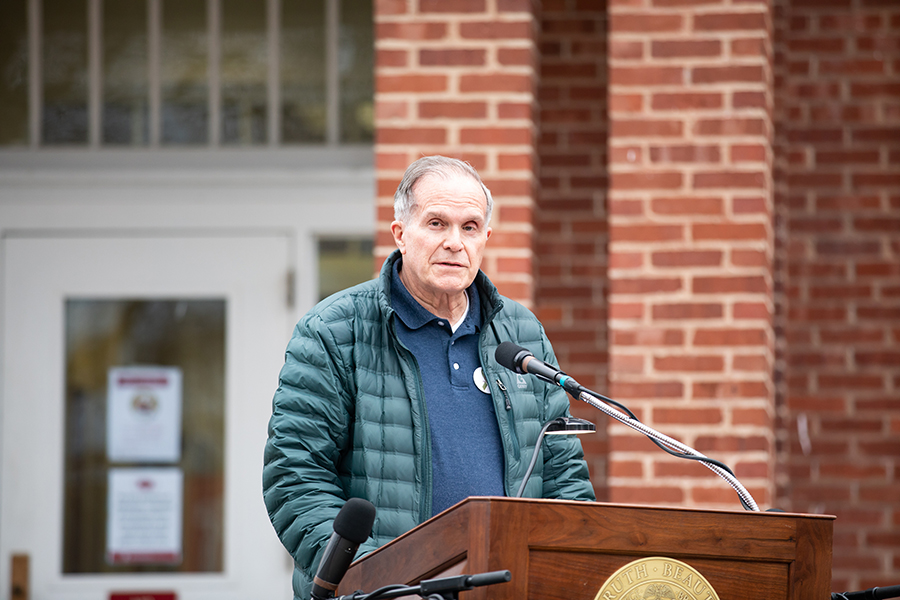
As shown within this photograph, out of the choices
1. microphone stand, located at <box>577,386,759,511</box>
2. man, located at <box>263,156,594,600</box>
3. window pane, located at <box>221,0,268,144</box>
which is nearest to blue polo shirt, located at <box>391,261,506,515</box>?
man, located at <box>263,156,594,600</box>

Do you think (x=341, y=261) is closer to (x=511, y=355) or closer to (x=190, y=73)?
(x=190, y=73)

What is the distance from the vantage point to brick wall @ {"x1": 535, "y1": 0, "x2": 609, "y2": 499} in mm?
4805

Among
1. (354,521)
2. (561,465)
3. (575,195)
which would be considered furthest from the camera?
(575,195)

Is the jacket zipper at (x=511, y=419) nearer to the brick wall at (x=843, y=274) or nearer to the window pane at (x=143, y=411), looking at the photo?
the window pane at (x=143, y=411)

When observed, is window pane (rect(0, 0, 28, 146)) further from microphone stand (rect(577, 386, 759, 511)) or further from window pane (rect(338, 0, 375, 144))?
microphone stand (rect(577, 386, 759, 511))

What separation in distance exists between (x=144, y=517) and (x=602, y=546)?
348 cm

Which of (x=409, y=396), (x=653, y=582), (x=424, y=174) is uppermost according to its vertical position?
(x=424, y=174)

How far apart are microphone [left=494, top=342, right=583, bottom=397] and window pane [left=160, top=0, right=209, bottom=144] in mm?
3022

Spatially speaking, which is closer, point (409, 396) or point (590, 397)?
point (590, 397)

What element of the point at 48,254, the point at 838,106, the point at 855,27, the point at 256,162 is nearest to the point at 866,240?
the point at 838,106

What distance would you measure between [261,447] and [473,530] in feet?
10.8

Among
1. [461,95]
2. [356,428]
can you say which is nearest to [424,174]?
[356,428]

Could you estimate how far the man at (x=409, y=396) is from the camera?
2.43 m

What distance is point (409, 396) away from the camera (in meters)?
2.53
